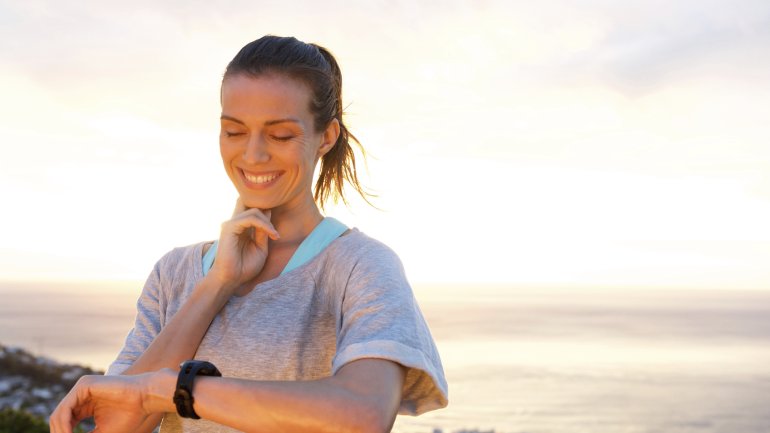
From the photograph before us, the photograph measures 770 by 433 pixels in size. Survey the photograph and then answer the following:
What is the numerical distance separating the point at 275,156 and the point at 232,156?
0.14 meters

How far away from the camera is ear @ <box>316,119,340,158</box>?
8.20 ft

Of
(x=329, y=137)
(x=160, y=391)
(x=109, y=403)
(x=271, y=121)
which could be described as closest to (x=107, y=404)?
(x=109, y=403)

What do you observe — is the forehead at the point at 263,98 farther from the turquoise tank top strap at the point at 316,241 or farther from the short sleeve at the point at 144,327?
the short sleeve at the point at 144,327

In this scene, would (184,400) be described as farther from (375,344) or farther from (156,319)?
(156,319)

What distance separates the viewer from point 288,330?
7.45 ft

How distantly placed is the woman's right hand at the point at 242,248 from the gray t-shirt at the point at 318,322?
0.06m

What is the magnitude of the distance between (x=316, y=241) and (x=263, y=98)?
16.3 inches

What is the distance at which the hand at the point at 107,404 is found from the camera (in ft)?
6.68

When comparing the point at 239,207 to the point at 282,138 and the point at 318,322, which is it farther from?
the point at 318,322

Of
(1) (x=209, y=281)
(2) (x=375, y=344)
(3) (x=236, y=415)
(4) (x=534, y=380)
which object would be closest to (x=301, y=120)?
(1) (x=209, y=281)

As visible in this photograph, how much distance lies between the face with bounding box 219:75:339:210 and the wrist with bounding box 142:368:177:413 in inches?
23.8

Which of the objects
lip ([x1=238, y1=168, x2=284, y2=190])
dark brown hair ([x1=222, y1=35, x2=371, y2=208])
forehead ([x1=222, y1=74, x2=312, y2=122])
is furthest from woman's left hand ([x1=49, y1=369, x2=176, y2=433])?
dark brown hair ([x1=222, y1=35, x2=371, y2=208])

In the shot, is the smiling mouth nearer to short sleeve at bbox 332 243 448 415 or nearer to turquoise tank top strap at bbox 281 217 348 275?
turquoise tank top strap at bbox 281 217 348 275

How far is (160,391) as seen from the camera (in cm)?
197
